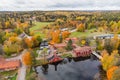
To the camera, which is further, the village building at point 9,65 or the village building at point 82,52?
the village building at point 82,52

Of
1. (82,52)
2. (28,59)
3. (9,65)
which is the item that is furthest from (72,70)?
(9,65)

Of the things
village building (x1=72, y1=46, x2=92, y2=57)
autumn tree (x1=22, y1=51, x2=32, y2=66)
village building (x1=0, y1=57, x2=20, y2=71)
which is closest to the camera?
village building (x1=0, y1=57, x2=20, y2=71)

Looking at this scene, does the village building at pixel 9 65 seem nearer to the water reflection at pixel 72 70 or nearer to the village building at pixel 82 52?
the water reflection at pixel 72 70

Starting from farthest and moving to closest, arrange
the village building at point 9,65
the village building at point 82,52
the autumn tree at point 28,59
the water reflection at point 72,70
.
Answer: the village building at point 82,52, the autumn tree at point 28,59, the village building at point 9,65, the water reflection at point 72,70

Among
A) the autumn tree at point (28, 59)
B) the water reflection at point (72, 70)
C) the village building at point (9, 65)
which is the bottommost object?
the water reflection at point (72, 70)

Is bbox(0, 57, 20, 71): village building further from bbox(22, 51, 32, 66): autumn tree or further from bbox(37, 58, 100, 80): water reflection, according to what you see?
bbox(37, 58, 100, 80): water reflection

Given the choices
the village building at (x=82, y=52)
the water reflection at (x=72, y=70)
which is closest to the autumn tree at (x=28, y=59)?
the water reflection at (x=72, y=70)

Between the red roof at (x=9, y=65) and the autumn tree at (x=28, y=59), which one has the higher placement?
the autumn tree at (x=28, y=59)

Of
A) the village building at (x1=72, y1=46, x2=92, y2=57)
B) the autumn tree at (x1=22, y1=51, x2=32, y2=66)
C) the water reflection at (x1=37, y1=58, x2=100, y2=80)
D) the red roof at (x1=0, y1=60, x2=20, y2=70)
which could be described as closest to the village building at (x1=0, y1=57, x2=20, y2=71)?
the red roof at (x1=0, y1=60, x2=20, y2=70)

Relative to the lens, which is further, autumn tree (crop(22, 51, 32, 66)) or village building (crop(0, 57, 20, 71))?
autumn tree (crop(22, 51, 32, 66))

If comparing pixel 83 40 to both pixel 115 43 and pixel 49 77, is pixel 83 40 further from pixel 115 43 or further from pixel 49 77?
pixel 49 77
